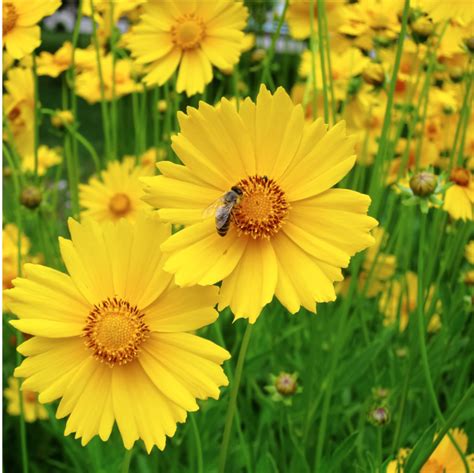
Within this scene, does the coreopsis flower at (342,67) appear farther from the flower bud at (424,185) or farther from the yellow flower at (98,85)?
the flower bud at (424,185)

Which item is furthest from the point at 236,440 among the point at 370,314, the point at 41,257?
the point at 41,257

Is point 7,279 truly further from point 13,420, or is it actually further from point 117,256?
point 117,256

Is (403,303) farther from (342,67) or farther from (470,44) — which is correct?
(470,44)

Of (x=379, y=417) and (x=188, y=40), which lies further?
(x=188, y=40)

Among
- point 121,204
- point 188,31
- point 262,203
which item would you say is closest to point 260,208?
point 262,203

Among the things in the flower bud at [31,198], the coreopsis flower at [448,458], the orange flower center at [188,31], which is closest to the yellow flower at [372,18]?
the orange flower center at [188,31]

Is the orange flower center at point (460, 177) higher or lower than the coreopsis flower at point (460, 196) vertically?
higher

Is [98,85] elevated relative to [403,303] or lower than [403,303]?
elevated

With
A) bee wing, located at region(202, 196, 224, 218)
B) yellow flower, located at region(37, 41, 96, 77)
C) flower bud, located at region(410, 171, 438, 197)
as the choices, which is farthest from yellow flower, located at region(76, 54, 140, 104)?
bee wing, located at region(202, 196, 224, 218)
